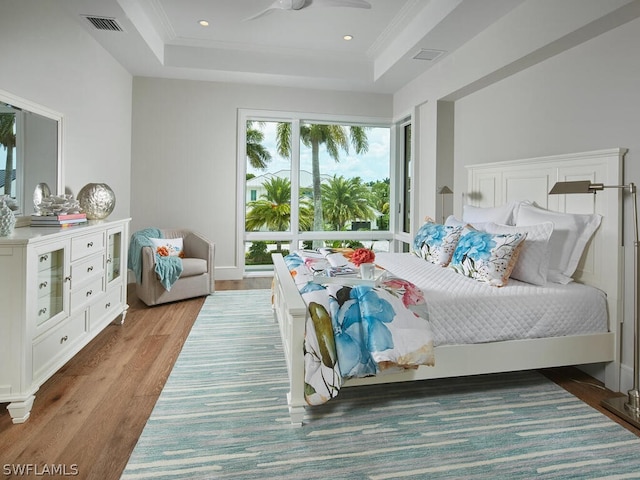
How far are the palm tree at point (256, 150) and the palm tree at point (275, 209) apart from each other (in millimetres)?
274

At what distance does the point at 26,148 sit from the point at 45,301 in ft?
4.01

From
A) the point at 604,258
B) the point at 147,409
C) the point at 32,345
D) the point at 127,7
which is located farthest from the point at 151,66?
the point at 604,258

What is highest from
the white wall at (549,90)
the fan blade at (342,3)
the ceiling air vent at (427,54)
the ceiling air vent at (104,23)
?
the ceiling air vent at (427,54)

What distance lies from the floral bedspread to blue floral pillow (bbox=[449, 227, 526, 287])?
68 centimetres

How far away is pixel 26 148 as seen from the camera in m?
2.75

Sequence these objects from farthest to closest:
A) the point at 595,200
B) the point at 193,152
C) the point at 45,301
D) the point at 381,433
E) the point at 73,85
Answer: the point at 193,152
the point at 73,85
the point at 595,200
the point at 45,301
the point at 381,433

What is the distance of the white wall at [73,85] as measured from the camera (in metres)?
2.70

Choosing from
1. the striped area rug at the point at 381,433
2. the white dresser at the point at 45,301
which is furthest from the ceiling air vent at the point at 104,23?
the striped area rug at the point at 381,433

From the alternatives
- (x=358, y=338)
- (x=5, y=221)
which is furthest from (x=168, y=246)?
(x=358, y=338)

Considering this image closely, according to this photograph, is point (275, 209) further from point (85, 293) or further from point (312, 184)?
point (85, 293)

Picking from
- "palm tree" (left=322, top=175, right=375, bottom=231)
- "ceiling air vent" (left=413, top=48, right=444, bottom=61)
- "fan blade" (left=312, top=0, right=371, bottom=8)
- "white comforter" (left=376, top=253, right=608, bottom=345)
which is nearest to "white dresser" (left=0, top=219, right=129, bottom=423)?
"white comforter" (left=376, top=253, right=608, bottom=345)

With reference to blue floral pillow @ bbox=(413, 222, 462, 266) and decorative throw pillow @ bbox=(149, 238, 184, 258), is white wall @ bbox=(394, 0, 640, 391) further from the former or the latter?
decorative throw pillow @ bbox=(149, 238, 184, 258)

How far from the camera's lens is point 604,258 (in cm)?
253

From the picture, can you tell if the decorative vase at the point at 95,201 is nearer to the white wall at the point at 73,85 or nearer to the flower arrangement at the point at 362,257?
the white wall at the point at 73,85
